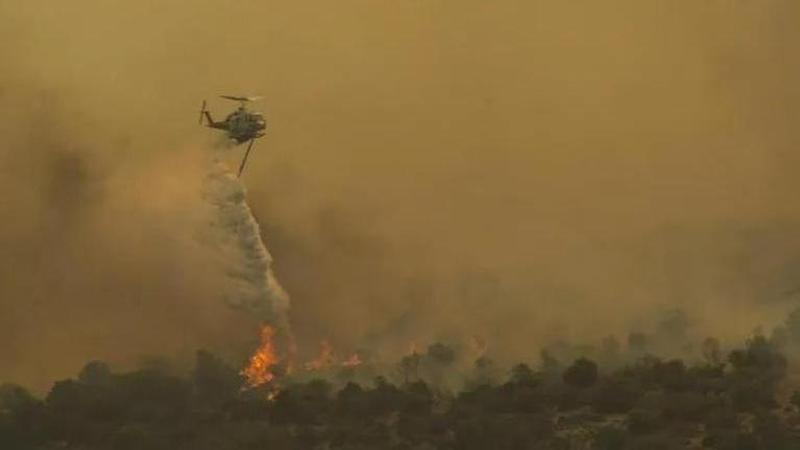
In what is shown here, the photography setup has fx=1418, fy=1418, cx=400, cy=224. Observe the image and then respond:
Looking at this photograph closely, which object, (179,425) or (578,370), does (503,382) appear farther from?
(179,425)

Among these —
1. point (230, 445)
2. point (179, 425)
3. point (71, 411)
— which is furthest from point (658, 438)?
point (71, 411)

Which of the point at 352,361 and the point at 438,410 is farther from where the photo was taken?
the point at 352,361

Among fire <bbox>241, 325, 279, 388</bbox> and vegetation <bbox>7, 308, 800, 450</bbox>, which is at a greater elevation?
fire <bbox>241, 325, 279, 388</bbox>

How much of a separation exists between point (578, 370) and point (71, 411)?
41.1 feet

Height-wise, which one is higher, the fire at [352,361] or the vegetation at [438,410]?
the fire at [352,361]

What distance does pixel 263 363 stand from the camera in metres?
41.1

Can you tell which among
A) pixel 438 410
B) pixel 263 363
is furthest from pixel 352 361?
pixel 438 410

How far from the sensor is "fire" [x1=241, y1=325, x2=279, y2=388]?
131 feet

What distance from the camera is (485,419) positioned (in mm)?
31922

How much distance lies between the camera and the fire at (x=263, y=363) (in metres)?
39.9

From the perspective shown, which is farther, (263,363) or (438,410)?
(263,363)

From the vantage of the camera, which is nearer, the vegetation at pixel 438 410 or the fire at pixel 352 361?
the vegetation at pixel 438 410

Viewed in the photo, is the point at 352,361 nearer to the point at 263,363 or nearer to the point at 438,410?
the point at 263,363

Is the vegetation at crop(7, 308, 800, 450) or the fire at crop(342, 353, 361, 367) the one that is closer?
the vegetation at crop(7, 308, 800, 450)
